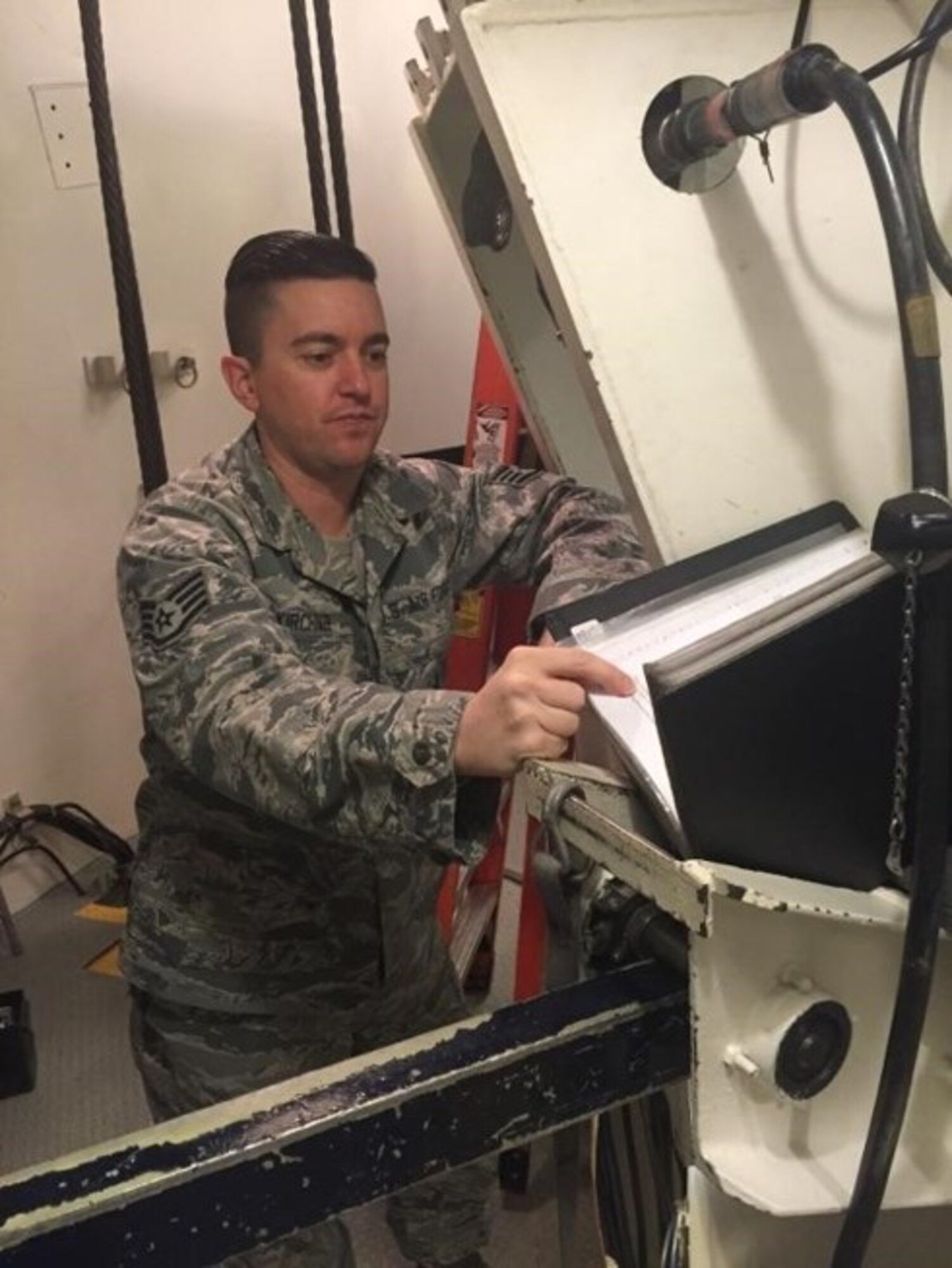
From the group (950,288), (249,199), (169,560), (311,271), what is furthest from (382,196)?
(950,288)

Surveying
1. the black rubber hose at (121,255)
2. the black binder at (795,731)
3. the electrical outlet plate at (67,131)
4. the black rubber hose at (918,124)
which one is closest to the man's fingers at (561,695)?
the black binder at (795,731)

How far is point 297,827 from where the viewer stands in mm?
1020

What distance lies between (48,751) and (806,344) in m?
2.12

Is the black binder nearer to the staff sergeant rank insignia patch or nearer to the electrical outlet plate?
the staff sergeant rank insignia patch

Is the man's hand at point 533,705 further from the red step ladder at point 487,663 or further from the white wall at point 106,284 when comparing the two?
the white wall at point 106,284

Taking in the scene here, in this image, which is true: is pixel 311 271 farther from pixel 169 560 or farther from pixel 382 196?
pixel 382 196

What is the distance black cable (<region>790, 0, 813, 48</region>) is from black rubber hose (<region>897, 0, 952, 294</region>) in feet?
0.36

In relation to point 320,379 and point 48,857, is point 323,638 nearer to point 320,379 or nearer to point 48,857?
point 320,379

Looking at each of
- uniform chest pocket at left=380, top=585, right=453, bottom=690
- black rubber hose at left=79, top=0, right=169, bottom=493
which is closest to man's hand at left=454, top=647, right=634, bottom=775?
uniform chest pocket at left=380, top=585, right=453, bottom=690

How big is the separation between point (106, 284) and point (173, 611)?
5.67 feet

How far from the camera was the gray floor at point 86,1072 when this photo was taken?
65.4 inches

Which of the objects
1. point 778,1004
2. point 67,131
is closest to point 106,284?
point 67,131

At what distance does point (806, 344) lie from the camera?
83 cm

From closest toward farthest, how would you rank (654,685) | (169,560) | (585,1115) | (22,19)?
(654,685)
(585,1115)
(169,560)
(22,19)
